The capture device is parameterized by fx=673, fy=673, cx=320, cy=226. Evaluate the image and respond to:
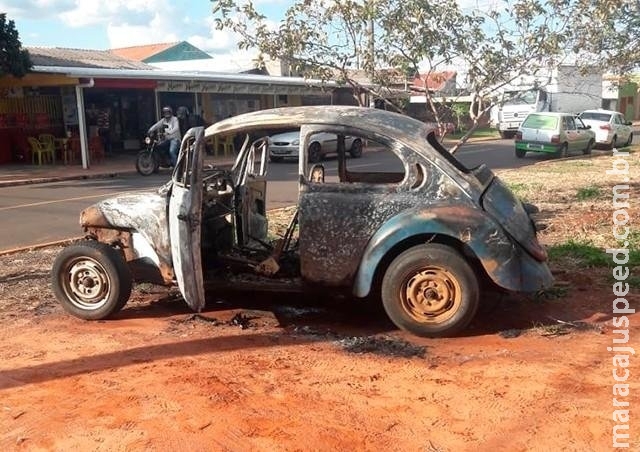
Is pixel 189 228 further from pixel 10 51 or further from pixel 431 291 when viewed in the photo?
pixel 10 51

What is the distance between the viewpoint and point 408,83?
9797mm

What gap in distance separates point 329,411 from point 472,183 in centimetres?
222

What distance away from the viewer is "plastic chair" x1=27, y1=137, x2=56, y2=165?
21250 millimetres

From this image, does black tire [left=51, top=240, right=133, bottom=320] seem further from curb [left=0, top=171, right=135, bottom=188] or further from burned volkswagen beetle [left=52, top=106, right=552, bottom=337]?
curb [left=0, top=171, right=135, bottom=188]

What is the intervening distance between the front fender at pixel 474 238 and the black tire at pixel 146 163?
15225 mm

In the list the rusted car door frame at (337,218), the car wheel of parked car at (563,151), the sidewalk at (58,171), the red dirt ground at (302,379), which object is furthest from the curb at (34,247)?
the car wheel of parked car at (563,151)

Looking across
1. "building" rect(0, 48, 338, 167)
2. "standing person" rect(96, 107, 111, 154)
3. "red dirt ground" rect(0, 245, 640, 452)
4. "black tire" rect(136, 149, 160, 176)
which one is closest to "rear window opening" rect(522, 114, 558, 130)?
"building" rect(0, 48, 338, 167)

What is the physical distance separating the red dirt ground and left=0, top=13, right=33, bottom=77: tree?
13.9 metres

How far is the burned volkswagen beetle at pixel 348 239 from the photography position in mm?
4977

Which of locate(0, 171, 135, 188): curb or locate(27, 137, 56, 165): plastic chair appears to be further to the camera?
locate(27, 137, 56, 165): plastic chair

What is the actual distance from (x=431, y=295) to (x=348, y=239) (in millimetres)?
756

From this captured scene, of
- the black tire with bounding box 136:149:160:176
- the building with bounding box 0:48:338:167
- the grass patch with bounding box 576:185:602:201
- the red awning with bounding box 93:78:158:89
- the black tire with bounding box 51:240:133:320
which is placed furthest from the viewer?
the red awning with bounding box 93:78:158:89

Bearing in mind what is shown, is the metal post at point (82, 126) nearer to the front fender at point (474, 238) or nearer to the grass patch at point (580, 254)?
the grass patch at point (580, 254)

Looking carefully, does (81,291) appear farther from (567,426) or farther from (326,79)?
(326,79)
